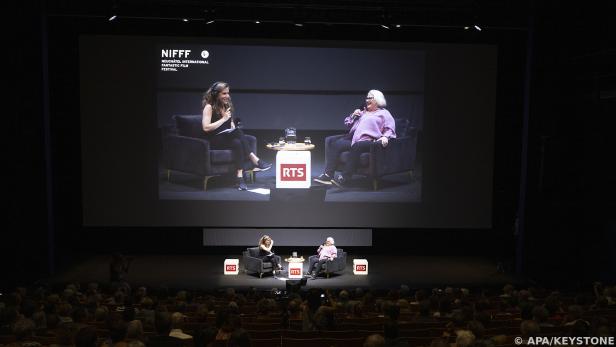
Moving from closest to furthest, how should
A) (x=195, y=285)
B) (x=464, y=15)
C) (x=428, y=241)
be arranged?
(x=195, y=285), (x=464, y=15), (x=428, y=241)

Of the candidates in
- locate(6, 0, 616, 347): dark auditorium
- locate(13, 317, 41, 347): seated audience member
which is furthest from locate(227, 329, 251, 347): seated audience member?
locate(6, 0, 616, 347): dark auditorium

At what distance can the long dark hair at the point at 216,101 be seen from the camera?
41.8 feet

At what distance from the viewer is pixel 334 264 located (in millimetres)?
11961

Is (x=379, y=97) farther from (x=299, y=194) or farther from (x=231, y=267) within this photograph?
(x=231, y=267)

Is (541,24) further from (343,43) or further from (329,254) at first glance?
(329,254)

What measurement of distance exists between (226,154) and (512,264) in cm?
613

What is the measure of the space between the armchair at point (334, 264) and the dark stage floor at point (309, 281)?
0.14 m

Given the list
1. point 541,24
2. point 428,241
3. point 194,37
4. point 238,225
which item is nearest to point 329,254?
point 238,225

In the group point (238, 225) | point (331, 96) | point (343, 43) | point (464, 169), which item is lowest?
point (238, 225)

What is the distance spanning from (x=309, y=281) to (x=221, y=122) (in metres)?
3.55

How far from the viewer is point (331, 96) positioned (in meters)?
12.9

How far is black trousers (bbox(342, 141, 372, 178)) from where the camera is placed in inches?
508

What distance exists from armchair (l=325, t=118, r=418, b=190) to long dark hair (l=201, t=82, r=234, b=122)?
6.95 feet

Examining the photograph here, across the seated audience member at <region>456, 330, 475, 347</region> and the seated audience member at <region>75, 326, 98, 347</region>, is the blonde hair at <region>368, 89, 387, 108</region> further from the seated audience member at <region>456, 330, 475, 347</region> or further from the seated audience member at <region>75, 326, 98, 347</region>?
the seated audience member at <region>75, 326, 98, 347</region>
